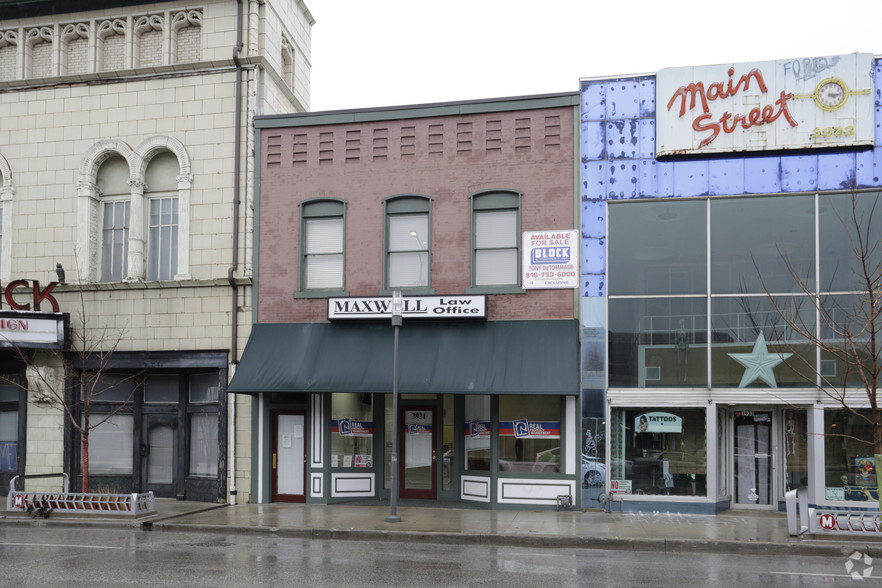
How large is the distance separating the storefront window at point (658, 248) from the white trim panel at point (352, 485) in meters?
6.68

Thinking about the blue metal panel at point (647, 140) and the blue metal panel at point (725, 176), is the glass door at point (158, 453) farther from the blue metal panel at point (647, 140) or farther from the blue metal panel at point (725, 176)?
the blue metal panel at point (725, 176)

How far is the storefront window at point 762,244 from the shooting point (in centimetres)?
1673

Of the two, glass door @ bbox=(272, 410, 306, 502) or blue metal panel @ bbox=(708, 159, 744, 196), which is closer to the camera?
blue metal panel @ bbox=(708, 159, 744, 196)

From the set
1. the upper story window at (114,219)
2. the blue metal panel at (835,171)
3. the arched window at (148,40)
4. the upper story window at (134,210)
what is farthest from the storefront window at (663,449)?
the arched window at (148,40)

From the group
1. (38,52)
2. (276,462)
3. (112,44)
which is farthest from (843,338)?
(38,52)

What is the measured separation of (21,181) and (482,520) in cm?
1387

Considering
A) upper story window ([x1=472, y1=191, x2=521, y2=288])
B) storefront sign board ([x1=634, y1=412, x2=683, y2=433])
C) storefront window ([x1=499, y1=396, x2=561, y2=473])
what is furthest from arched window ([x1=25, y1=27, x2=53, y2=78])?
storefront sign board ([x1=634, y1=412, x2=683, y2=433])

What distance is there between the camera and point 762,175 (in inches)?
671

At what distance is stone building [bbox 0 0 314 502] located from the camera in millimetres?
19547

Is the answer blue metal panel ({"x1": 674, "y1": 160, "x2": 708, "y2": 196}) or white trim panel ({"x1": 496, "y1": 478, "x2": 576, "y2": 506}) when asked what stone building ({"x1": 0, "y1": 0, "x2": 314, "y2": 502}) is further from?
blue metal panel ({"x1": 674, "y1": 160, "x2": 708, "y2": 196})

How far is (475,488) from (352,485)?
2.76 metres

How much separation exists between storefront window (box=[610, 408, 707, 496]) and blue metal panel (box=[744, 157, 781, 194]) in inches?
180

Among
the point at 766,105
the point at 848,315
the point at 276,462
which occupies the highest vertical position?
the point at 766,105

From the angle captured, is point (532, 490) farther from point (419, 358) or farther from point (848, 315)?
point (848, 315)
